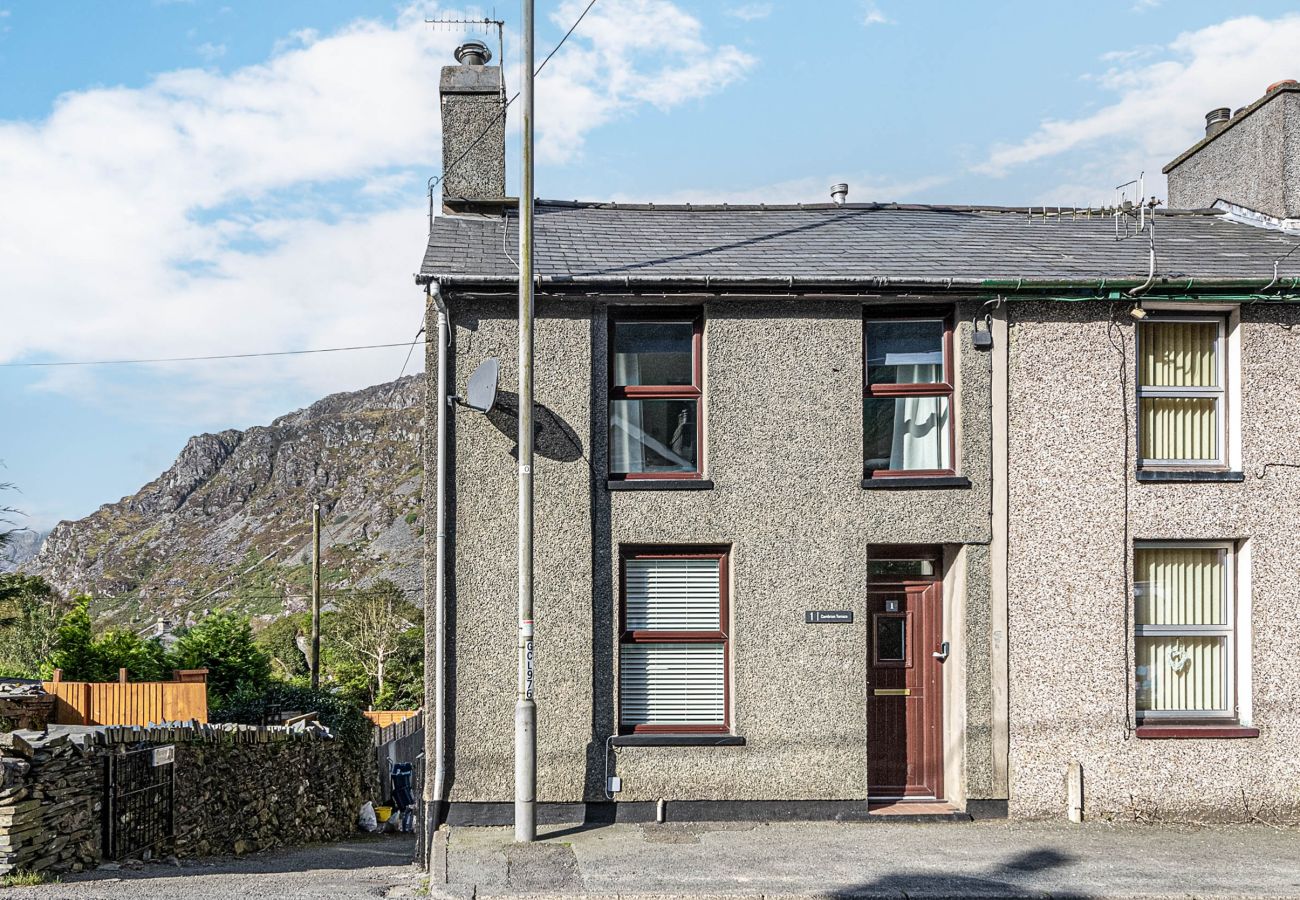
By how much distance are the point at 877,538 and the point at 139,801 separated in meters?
8.05

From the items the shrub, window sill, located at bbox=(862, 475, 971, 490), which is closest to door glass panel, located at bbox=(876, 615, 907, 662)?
window sill, located at bbox=(862, 475, 971, 490)

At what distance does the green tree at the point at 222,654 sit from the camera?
927 inches

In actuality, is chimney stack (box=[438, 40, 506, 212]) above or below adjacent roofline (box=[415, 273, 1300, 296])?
above

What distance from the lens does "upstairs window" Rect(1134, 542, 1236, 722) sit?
32.0ft

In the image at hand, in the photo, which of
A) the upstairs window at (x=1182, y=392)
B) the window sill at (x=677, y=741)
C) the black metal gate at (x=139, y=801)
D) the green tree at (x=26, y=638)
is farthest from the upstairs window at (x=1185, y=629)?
the green tree at (x=26, y=638)

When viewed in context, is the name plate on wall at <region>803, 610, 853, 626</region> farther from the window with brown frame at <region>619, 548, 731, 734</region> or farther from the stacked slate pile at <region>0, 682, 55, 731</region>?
the stacked slate pile at <region>0, 682, 55, 731</region>

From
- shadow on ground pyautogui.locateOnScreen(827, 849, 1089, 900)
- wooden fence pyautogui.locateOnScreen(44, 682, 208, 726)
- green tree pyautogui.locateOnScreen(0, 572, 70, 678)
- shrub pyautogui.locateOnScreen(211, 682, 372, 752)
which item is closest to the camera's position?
shadow on ground pyautogui.locateOnScreen(827, 849, 1089, 900)

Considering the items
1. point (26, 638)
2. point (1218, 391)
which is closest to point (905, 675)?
point (1218, 391)

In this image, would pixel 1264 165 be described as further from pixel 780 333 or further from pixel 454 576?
pixel 454 576

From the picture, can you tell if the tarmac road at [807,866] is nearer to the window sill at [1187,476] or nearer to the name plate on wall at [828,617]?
the name plate on wall at [828,617]

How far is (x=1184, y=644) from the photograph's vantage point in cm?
981

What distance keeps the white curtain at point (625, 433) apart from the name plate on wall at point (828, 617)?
200cm

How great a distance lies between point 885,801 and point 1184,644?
10.4 ft

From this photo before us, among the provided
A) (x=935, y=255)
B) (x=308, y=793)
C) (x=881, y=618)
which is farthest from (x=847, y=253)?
(x=308, y=793)
